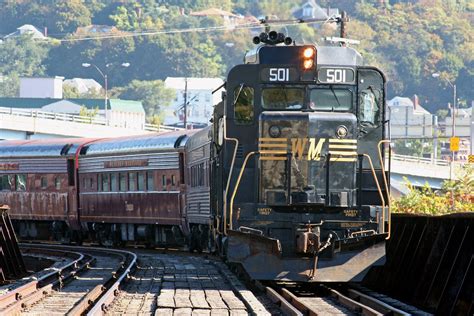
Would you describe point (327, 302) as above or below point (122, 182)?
below

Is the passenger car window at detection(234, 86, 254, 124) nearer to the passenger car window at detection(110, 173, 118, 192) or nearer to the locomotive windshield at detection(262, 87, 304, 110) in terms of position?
the locomotive windshield at detection(262, 87, 304, 110)

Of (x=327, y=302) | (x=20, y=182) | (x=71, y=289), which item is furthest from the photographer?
(x=20, y=182)

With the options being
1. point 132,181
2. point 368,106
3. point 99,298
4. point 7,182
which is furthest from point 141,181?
point 99,298

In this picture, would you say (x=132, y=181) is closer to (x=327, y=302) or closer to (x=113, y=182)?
(x=113, y=182)

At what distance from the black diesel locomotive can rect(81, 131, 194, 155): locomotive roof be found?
12.2 metres

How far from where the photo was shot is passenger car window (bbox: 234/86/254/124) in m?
22.6

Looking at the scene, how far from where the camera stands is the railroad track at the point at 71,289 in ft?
63.5

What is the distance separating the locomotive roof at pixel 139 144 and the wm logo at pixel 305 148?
41.2ft

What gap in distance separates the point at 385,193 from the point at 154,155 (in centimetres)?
1606

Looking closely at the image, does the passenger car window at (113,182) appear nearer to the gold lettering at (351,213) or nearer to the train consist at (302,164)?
the train consist at (302,164)

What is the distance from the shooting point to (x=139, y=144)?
39281 mm

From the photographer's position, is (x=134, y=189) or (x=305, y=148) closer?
(x=305, y=148)

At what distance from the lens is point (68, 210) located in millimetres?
44219

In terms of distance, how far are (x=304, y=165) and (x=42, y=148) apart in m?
24.9
